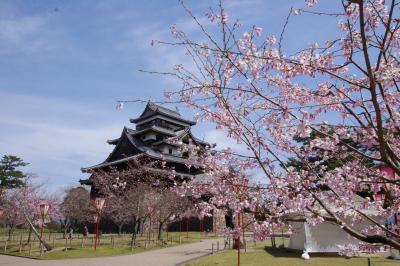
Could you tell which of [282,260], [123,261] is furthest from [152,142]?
[282,260]

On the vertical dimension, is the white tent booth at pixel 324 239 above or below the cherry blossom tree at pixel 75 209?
below

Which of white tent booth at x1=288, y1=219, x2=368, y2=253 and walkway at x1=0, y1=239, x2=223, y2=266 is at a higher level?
white tent booth at x1=288, y1=219, x2=368, y2=253

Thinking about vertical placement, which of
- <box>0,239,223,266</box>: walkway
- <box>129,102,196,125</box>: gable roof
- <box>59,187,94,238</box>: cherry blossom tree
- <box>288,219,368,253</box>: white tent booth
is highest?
<box>129,102,196,125</box>: gable roof

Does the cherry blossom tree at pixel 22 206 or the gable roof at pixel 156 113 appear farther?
the gable roof at pixel 156 113

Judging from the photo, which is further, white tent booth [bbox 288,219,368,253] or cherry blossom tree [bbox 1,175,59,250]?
cherry blossom tree [bbox 1,175,59,250]

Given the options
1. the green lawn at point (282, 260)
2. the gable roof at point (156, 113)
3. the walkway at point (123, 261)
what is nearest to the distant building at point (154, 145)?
the gable roof at point (156, 113)

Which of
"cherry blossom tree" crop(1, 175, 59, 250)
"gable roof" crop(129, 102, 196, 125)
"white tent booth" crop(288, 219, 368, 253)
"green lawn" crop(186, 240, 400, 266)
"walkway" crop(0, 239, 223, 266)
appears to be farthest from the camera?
"gable roof" crop(129, 102, 196, 125)

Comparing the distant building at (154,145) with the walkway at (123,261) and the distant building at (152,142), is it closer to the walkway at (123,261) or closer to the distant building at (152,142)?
the distant building at (152,142)

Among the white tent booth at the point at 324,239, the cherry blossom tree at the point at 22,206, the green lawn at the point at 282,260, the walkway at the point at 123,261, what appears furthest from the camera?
the cherry blossom tree at the point at 22,206

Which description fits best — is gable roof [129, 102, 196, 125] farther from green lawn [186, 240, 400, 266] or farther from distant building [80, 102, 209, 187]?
green lawn [186, 240, 400, 266]

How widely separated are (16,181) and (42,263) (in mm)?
38424

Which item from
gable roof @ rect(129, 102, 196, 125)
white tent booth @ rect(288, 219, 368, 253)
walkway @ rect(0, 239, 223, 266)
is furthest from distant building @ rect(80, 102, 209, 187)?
white tent booth @ rect(288, 219, 368, 253)

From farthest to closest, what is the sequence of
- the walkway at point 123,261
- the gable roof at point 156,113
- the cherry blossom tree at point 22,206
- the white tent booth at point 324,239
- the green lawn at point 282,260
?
the gable roof at point 156,113
the cherry blossom tree at point 22,206
the white tent booth at point 324,239
the walkway at point 123,261
the green lawn at point 282,260

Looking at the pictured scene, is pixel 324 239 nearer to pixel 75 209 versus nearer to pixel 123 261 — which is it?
pixel 123 261
